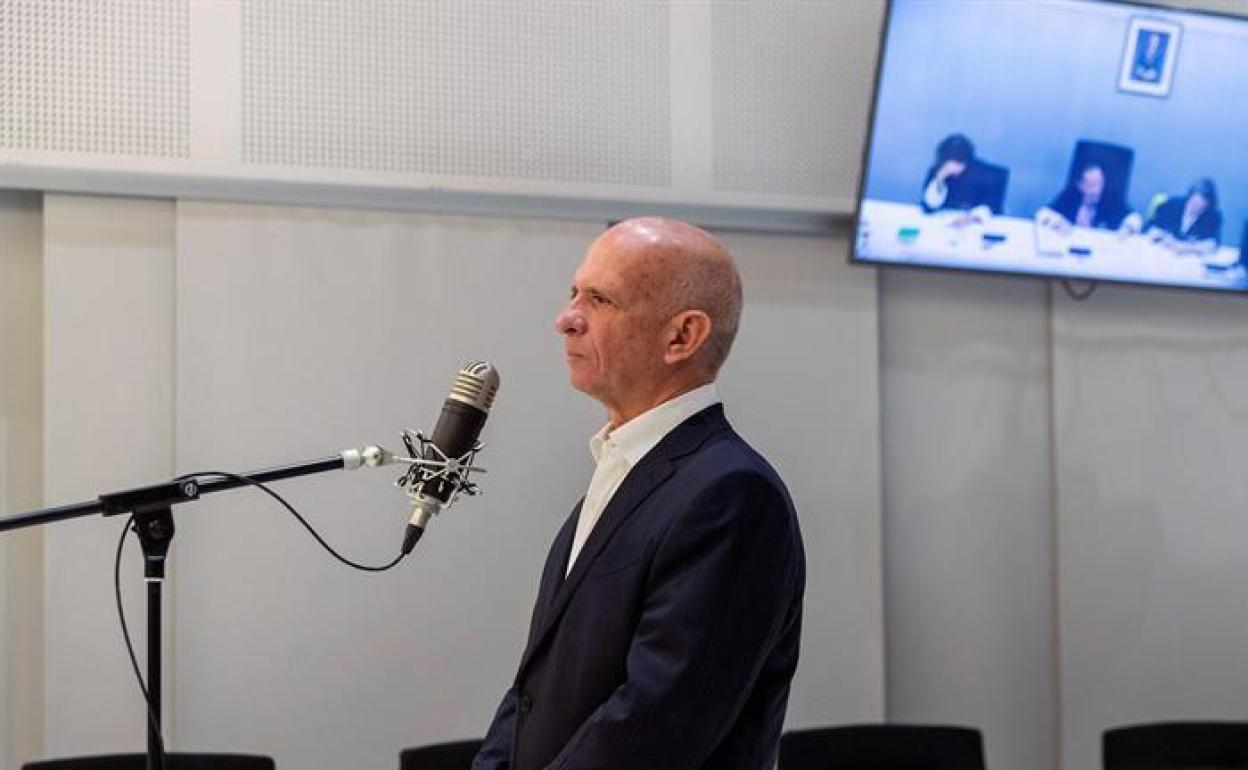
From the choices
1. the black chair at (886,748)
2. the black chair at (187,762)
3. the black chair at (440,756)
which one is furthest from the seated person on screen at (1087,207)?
the black chair at (187,762)

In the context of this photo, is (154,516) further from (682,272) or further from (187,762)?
(187,762)

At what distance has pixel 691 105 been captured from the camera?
14.3 ft

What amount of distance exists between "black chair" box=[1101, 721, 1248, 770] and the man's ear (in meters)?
2.14

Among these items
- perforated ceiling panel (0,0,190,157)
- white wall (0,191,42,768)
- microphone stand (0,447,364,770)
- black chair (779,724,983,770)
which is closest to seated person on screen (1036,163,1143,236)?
black chair (779,724,983,770)

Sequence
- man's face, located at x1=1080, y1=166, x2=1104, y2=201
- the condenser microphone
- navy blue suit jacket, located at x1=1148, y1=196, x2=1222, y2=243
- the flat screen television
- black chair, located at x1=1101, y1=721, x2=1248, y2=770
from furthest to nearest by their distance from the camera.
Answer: navy blue suit jacket, located at x1=1148, y1=196, x2=1222, y2=243, man's face, located at x1=1080, y1=166, x2=1104, y2=201, the flat screen television, black chair, located at x1=1101, y1=721, x2=1248, y2=770, the condenser microphone

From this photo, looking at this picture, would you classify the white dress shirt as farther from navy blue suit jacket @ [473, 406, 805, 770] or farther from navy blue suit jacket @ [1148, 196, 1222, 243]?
navy blue suit jacket @ [1148, 196, 1222, 243]

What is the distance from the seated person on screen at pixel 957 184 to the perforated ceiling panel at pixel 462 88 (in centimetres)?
74

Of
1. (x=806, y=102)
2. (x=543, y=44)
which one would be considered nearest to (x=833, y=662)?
(x=806, y=102)

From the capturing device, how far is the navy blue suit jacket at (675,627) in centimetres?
210

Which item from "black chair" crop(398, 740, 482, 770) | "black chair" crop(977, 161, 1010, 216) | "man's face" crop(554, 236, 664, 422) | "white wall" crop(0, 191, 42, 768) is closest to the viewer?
"man's face" crop(554, 236, 664, 422)

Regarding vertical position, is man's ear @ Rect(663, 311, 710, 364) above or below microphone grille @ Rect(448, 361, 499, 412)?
above

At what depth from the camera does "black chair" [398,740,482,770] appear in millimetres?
3461

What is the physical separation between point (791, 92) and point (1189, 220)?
1.26 m

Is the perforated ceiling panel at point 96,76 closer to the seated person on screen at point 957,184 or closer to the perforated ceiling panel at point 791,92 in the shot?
the perforated ceiling panel at point 791,92
